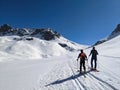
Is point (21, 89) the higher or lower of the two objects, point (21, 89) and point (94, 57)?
the lower

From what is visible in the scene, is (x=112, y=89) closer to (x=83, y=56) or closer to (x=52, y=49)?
(x=83, y=56)

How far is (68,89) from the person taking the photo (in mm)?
9773

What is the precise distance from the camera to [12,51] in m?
135

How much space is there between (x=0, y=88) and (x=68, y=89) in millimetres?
4668

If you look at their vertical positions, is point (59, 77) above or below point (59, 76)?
below

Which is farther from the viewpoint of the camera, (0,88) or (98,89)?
(0,88)

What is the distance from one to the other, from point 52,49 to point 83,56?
5870 inches

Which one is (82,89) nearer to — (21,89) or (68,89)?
(68,89)

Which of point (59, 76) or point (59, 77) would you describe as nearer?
point (59, 77)

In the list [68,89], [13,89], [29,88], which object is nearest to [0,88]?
[13,89]

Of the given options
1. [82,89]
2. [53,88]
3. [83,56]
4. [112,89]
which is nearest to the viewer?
[112,89]

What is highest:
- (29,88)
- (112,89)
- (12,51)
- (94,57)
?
(12,51)

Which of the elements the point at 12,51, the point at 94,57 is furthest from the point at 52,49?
the point at 94,57

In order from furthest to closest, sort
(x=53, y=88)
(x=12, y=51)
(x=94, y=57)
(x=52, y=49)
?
(x=52, y=49) < (x=12, y=51) < (x=94, y=57) < (x=53, y=88)
